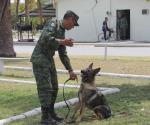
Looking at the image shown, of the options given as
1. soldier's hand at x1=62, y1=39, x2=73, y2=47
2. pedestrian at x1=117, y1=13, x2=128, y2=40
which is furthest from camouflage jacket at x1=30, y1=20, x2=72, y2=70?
pedestrian at x1=117, y1=13, x2=128, y2=40

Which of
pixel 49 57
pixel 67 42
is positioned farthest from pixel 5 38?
pixel 67 42

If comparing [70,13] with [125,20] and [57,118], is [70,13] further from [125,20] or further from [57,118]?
[125,20]

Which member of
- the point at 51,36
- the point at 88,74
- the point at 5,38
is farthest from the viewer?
the point at 5,38

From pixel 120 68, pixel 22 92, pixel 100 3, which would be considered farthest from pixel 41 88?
pixel 100 3

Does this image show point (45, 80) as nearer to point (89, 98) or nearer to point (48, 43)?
point (48, 43)

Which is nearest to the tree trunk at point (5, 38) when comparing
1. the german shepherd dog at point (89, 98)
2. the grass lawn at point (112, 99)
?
the grass lawn at point (112, 99)

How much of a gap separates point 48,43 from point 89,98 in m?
1.14

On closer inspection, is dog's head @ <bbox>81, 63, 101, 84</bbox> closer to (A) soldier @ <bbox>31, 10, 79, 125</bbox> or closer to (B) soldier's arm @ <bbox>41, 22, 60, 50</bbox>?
(A) soldier @ <bbox>31, 10, 79, 125</bbox>

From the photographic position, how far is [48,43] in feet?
26.5

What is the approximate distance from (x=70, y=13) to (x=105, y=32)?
100 feet

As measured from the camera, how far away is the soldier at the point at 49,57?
8.05m

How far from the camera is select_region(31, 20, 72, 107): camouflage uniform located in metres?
8.11

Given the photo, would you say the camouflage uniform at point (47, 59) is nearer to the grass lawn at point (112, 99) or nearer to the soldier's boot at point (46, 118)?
the soldier's boot at point (46, 118)

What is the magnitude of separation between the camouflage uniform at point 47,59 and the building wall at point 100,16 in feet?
99.8
